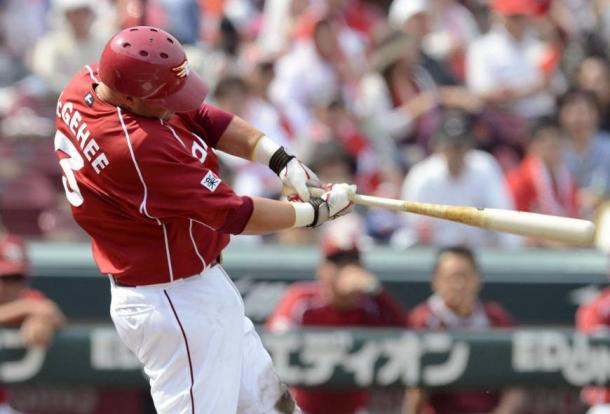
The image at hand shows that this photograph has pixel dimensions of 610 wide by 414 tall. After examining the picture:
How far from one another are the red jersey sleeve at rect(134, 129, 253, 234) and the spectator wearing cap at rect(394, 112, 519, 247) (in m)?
3.79

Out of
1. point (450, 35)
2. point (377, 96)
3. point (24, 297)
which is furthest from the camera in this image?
point (450, 35)

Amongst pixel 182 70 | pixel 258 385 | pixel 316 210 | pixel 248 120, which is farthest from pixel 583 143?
pixel 182 70

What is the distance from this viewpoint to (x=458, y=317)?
741 centimetres

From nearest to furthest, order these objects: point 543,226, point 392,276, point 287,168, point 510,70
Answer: point 543,226 → point 287,168 → point 392,276 → point 510,70

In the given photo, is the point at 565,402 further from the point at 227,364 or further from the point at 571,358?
the point at 227,364

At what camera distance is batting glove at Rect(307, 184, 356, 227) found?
489 centimetres

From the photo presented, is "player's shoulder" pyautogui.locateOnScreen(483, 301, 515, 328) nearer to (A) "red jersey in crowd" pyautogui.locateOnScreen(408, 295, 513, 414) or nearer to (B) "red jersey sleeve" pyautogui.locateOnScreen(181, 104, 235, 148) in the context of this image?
(A) "red jersey in crowd" pyautogui.locateOnScreen(408, 295, 513, 414)

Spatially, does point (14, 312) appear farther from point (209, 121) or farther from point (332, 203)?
point (332, 203)

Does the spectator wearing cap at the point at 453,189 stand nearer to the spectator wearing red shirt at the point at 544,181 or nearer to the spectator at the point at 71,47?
the spectator wearing red shirt at the point at 544,181

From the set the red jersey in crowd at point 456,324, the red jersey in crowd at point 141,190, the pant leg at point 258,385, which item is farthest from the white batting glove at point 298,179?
the red jersey in crowd at point 456,324

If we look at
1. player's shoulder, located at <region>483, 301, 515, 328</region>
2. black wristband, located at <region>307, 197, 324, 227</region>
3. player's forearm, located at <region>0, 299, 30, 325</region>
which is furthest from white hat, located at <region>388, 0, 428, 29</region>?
black wristband, located at <region>307, 197, 324, 227</region>

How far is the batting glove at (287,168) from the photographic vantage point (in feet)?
16.6

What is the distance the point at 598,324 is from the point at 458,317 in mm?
757

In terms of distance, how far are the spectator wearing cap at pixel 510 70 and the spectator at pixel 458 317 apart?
251cm
